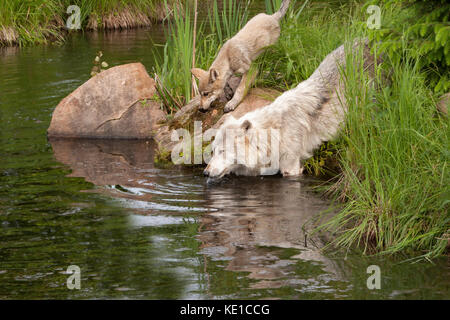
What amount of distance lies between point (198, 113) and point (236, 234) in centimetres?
401

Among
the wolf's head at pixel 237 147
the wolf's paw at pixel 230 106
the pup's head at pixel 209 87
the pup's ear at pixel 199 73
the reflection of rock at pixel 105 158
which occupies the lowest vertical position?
the reflection of rock at pixel 105 158

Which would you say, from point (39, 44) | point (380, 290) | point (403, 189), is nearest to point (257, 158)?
point (403, 189)

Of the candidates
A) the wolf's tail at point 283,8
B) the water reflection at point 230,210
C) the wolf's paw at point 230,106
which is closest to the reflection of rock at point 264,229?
the water reflection at point 230,210

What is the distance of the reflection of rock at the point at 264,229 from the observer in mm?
5719

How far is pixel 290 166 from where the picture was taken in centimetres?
855

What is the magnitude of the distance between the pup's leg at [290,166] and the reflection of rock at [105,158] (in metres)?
1.82

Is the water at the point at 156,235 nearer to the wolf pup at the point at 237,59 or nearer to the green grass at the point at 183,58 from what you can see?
the green grass at the point at 183,58

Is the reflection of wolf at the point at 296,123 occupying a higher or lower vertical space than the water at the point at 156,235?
higher

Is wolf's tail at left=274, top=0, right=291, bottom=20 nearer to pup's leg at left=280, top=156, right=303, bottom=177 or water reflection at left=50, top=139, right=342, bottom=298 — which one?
water reflection at left=50, top=139, right=342, bottom=298

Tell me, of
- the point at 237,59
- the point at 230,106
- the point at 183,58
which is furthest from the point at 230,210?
the point at 183,58

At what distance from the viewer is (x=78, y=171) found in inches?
357

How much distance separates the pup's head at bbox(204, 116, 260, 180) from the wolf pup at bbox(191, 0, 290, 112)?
1.53 metres

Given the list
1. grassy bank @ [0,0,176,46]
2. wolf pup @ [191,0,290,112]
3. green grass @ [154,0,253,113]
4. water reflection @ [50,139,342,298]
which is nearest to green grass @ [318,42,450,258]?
water reflection @ [50,139,342,298]

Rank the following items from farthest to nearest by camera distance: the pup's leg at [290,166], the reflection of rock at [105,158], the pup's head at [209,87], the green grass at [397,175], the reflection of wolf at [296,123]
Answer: the pup's head at [209,87] < the reflection of rock at [105,158] < the pup's leg at [290,166] < the reflection of wolf at [296,123] < the green grass at [397,175]
